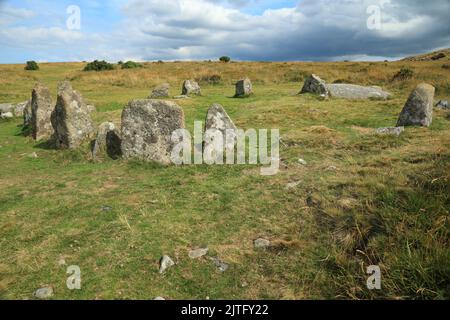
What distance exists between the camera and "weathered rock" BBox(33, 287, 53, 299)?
17.9ft

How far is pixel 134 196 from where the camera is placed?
9078mm

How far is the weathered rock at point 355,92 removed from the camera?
22.7 metres

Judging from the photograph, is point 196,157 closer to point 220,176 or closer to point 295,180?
point 220,176

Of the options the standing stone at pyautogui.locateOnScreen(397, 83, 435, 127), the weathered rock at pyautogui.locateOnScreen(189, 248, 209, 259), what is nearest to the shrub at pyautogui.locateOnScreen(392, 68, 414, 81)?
the standing stone at pyautogui.locateOnScreen(397, 83, 435, 127)

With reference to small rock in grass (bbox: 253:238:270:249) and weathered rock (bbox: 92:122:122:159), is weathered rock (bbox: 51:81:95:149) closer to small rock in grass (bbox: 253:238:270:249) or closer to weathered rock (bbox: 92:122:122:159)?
weathered rock (bbox: 92:122:122:159)

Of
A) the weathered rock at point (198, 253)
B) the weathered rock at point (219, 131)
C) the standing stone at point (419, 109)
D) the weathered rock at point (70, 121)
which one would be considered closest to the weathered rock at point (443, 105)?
the standing stone at point (419, 109)

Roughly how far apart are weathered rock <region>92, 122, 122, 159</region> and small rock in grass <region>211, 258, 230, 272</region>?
24.6ft

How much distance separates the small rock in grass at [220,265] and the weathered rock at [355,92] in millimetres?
19153

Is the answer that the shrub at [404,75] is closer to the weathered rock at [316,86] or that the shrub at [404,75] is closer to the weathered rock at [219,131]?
the weathered rock at [316,86]

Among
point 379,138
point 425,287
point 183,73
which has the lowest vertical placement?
point 425,287

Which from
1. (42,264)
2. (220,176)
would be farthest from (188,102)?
(42,264)

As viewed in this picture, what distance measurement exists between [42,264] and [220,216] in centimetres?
350

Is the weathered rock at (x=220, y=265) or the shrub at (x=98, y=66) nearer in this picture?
the weathered rock at (x=220, y=265)

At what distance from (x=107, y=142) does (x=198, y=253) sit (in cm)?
767
